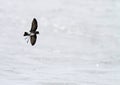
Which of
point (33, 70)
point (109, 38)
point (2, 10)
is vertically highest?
point (2, 10)

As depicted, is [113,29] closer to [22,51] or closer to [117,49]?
[117,49]

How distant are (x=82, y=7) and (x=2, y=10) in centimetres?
349

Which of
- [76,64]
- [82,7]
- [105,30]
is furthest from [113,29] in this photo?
[76,64]

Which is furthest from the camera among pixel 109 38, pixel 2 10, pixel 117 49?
pixel 2 10

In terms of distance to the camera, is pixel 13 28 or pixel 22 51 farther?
pixel 13 28

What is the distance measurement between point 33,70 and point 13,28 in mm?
3729

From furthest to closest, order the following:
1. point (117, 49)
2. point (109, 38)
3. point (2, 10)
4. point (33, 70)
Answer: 1. point (2, 10)
2. point (109, 38)
3. point (117, 49)
4. point (33, 70)

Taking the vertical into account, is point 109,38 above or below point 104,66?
above

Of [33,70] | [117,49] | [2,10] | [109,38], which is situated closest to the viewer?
[33,70]

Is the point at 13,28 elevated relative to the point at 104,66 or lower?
elevated

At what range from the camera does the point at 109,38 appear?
2222 cm

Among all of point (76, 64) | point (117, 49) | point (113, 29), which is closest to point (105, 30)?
point (113, 29)

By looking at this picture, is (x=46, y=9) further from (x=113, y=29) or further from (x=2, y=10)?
(x=113, y=29)

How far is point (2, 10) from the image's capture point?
24812mm
